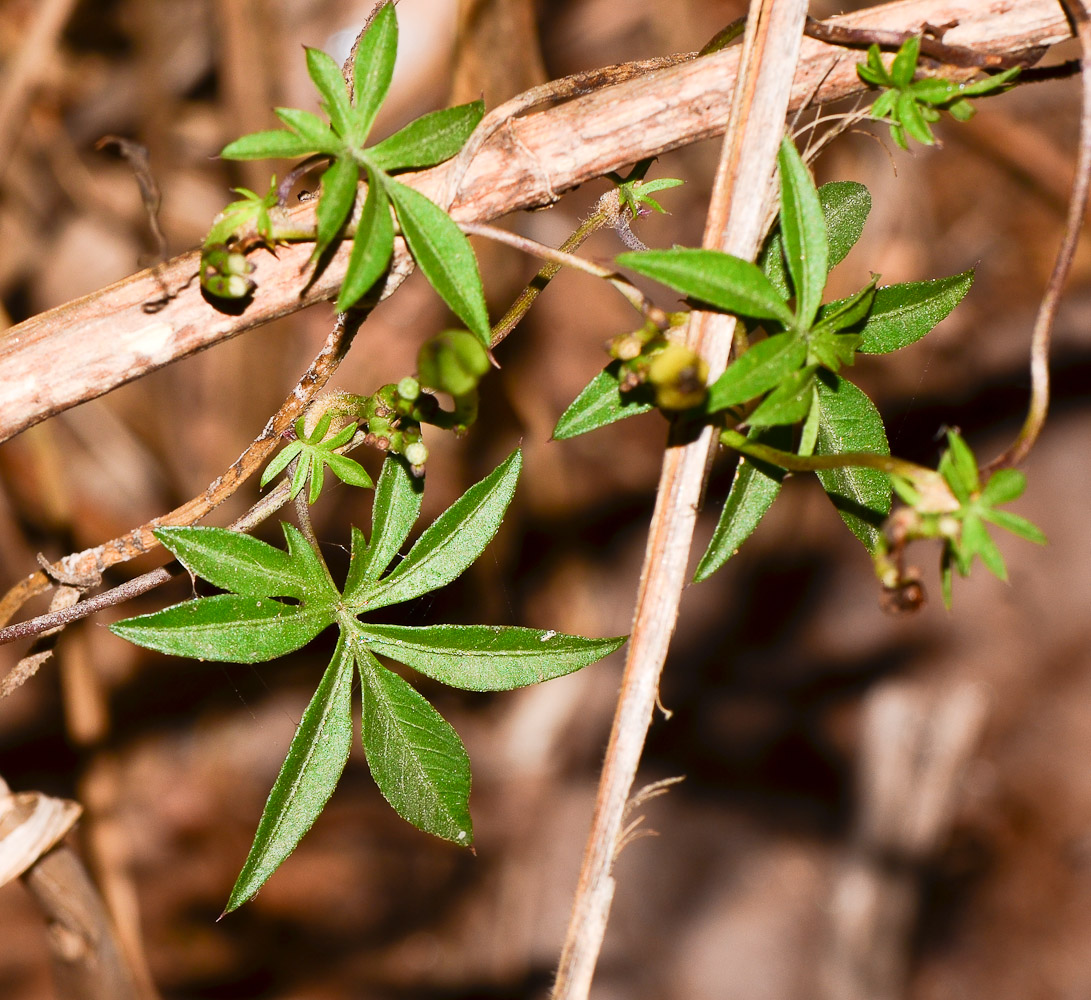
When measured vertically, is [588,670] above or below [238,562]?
below

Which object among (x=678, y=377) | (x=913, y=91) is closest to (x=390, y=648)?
(x=678, y=377)

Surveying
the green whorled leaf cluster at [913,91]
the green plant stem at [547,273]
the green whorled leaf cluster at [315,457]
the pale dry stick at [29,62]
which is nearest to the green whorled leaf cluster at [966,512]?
the green whorled leaf cluster at [913,91]

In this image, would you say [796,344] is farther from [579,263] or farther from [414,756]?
[414,756]

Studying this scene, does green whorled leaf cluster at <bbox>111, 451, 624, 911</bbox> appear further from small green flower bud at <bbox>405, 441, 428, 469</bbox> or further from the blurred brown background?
the blurred brown background

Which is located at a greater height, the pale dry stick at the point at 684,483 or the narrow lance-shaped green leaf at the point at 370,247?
the narrow lance-shaped green leaf at the point at 370,247

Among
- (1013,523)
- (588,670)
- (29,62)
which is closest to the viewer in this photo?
(1013,523)

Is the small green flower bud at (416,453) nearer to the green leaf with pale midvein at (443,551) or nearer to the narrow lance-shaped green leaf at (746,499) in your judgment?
the green leaf with pale midvein at (443,551)

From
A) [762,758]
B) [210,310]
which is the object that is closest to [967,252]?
[762,758]
